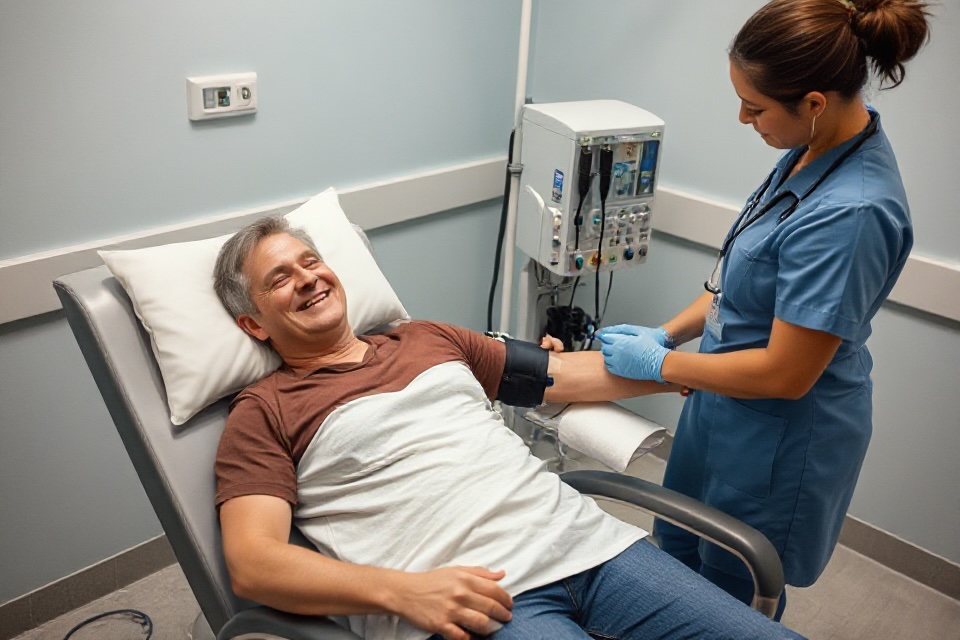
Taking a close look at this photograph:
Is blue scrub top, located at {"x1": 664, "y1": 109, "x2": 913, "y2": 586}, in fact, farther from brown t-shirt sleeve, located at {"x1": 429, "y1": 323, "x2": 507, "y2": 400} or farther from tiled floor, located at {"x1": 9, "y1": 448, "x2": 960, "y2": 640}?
tiled floor, located at {"x1": 9, "y1": 448, "x2": 960, "y2": 640}

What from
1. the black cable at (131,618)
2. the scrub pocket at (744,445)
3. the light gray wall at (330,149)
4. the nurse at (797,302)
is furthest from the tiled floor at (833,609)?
the scrub pocket at (744,445)

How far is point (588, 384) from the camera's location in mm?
1697

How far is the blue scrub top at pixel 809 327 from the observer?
4.37 feet

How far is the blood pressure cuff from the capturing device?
171 centimetres

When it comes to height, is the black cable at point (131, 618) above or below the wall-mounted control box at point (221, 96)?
below

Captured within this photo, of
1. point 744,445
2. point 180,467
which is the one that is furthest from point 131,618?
point 744,445

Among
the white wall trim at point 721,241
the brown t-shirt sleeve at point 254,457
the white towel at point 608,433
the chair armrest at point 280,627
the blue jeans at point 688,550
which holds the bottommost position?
the blue jeans at point 688,550

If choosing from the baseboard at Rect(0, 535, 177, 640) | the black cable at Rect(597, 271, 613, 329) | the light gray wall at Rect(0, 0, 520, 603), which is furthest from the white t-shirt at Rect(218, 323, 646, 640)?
the black cable at Rect(597, 271, 613, 329)

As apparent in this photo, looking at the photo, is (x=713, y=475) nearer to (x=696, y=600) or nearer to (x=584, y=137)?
(x=696, y=600)

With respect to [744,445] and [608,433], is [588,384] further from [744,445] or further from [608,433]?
[744,445]

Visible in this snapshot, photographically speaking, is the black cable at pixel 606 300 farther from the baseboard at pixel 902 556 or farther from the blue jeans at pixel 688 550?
the blue jeans at pixel 688 550

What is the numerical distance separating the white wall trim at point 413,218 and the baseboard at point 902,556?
26.4 inches

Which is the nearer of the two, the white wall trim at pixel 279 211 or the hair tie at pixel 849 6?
the hair tie at pixel 849 6

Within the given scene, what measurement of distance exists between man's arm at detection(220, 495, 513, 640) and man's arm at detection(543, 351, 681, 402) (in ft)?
1.64
